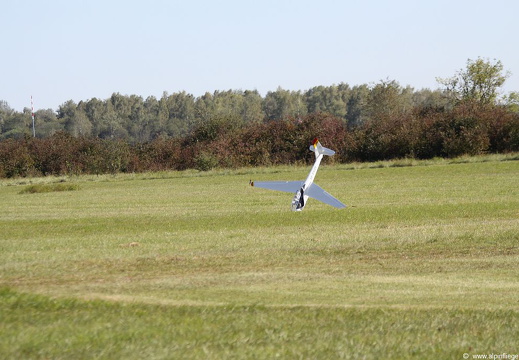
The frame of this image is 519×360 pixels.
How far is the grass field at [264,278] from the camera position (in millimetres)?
8633

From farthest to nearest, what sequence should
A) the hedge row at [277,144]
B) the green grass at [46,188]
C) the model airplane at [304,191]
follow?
the hedge row at [277,144]
the green grass at [46,188]
the model airplane at [304,191]

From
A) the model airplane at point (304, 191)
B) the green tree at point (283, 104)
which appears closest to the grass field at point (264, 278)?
the model airplane at point (304, 191)

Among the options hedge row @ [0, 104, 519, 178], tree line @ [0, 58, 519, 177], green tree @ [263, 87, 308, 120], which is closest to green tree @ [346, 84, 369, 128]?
green tree @ [263, 87, 308, 120]

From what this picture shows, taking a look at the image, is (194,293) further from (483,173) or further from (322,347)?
(483,173)

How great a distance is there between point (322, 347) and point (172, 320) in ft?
6.39

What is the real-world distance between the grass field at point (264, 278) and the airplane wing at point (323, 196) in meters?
0.49

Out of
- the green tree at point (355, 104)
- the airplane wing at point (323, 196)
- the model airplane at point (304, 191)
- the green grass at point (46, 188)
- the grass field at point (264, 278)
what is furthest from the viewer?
the green tree at point (355, 104)

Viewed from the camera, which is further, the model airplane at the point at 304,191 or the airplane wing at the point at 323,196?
the model airplane at the point at 304,191

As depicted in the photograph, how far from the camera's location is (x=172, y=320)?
9.50 metres

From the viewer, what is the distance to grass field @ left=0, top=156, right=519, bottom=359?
28.3ft

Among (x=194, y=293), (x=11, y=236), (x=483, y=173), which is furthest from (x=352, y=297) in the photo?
(x=483, y=173)

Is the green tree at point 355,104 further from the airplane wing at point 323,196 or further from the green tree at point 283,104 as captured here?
the airplane wing at point 323,196

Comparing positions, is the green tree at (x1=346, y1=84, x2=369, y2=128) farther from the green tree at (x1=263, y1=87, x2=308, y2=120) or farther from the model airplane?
the model airplane

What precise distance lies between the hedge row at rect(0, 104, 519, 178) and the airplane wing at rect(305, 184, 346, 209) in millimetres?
32013
